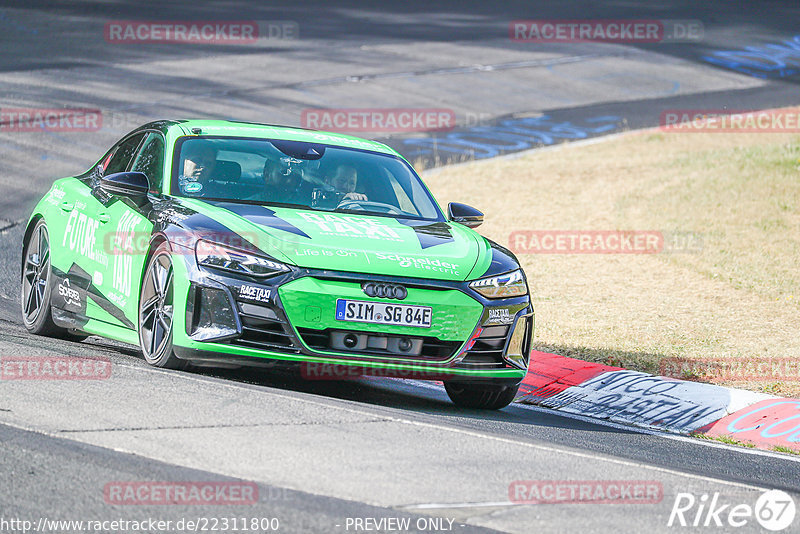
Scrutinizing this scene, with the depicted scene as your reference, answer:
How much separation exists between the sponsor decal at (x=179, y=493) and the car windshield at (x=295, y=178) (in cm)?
295

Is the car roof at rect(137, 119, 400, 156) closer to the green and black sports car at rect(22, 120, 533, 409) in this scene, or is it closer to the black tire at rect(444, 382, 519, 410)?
the green and black sports car at rect(22, 120, 533, 409)

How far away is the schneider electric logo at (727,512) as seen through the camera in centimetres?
501

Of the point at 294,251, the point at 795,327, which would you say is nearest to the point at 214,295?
the point at 294,251

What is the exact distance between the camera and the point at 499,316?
7.10m

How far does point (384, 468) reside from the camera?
5.36m

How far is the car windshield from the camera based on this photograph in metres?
7.64

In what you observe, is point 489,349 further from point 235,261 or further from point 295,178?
point 295,178

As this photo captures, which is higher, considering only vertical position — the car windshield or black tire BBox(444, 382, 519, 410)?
the car windshield

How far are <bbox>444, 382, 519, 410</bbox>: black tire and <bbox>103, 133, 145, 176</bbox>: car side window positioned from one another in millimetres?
2741

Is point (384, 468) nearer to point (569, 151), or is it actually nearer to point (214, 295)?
point (214, 295)

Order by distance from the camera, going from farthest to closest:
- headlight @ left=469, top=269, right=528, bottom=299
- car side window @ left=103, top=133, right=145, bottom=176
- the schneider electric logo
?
1. car side window @ left=103, top=133, right=145, bottom=176
2. headlight @ left=469, top=269, right=528, bottom=299
3. the schneider electric logo

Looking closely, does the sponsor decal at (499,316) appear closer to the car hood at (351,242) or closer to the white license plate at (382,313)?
the car hood at (351,242)

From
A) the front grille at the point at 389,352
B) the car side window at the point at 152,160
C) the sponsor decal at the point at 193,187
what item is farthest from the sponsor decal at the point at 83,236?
the front grille at the point at 389,352

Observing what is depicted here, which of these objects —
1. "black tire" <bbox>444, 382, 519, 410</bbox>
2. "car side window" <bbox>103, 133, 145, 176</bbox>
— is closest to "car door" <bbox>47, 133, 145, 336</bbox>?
"car side window" <bbox>103, 133, 145, 176</bbox>
